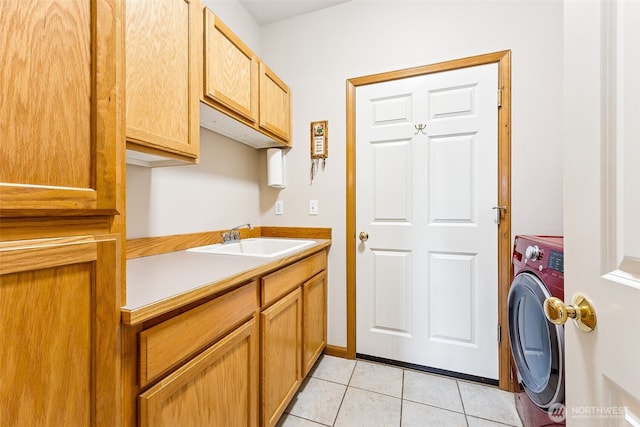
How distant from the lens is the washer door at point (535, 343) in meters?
0.93

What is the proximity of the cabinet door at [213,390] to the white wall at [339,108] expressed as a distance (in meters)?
0.75

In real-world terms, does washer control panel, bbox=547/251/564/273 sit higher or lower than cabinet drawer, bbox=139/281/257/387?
higher

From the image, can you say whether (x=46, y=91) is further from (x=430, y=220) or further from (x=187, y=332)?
Answer: (x=430, y=220)

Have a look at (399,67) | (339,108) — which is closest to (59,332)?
(339,108)

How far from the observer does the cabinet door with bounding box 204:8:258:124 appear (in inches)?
46.9

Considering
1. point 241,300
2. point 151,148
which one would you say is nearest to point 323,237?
point 241,300

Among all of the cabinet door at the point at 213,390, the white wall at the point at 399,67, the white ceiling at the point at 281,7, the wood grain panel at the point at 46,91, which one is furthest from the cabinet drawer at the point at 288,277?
the white ceiling at the point at 281,7

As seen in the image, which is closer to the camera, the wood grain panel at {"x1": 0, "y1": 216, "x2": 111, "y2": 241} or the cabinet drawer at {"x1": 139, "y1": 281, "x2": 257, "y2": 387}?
the wood grain panel at {"x1": 0, "y1": 216, "x2": 111, "y2": 241}

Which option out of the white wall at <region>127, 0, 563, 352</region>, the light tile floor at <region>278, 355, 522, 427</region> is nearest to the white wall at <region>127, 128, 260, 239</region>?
the white wall at <region>127, 0, 563, 352</region>

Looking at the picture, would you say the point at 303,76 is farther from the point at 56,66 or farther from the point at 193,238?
the point at 56,66

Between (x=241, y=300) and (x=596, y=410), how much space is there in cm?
95

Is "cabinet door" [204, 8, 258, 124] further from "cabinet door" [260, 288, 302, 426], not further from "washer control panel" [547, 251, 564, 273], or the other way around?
"washer control panel" [547, 251, 564, 273]

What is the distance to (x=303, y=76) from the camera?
204cm

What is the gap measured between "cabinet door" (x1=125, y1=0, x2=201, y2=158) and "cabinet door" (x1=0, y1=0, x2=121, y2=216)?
0.38 m
